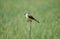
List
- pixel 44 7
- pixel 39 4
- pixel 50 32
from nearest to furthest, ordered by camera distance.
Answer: pixel 50 32 < pixel 44 7 < pixel 39 4

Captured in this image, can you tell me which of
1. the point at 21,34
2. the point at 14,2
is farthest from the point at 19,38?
the point at 14,2

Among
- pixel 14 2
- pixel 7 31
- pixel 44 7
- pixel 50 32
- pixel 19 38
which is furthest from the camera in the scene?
pixel 14 2

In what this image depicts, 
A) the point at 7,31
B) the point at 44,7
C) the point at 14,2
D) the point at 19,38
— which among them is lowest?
the point at 19,38

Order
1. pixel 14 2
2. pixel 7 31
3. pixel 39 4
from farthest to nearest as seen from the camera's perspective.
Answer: pixel 14 2
pixel 39 4
pixel 7 31

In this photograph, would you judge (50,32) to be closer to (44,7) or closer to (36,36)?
(36,36)

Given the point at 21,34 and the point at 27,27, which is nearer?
the point at 21,34

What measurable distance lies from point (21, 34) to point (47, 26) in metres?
0.84

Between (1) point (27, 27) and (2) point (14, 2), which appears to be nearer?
(1) point (27, 27)

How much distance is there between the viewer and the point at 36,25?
5434mm

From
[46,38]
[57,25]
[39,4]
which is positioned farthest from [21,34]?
[39,4]

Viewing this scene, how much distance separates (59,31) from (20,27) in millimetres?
959

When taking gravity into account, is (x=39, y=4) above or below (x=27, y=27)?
above

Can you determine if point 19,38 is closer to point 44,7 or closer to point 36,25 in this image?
point 36,25

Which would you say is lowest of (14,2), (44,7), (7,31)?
(7,31)
